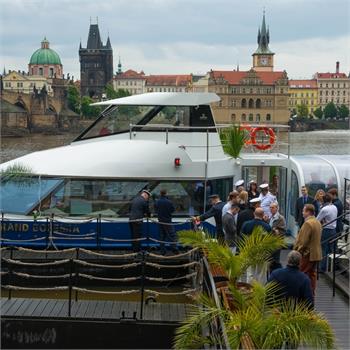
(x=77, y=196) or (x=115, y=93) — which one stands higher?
(x=115, y=93)

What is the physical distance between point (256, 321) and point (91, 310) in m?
4.18

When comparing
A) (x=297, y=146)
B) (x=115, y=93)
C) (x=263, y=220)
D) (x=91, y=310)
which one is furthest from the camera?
(x=115, y=93)

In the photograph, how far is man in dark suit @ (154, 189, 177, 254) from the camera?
11.2 m

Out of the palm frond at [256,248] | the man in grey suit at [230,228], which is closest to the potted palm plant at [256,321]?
the palm frond at [256,248]

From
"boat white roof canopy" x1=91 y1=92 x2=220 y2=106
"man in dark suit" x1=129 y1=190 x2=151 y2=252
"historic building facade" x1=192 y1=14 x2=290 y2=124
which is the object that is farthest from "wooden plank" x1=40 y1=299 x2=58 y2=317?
"historic building facade" x1=192 y1=14 x2=290 y2=124

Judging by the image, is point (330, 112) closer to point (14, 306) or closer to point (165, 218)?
point (165, 218)

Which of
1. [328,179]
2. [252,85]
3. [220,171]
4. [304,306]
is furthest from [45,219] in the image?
[252,85]

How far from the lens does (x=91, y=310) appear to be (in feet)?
30.6

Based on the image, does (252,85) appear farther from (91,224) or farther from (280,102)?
(91,224)

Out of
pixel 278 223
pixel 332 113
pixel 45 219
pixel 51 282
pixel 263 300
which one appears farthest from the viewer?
pixel 332 113

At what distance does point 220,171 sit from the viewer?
12625 millimetres

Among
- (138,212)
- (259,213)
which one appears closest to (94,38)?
(138,212)

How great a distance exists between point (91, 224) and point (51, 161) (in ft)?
4.75

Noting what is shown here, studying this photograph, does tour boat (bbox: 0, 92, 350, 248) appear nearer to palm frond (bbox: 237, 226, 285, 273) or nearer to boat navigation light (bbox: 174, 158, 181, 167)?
boat navigation light (bbox: 174, 158, 181, 167)
